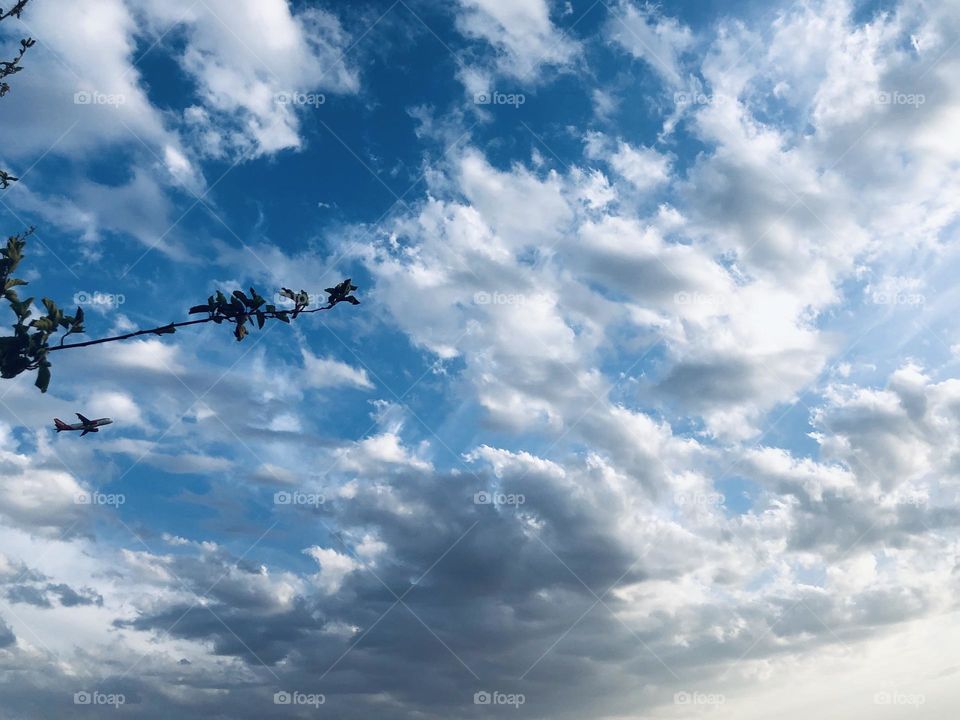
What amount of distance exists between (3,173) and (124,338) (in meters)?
6.84

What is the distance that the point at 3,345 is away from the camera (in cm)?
1057

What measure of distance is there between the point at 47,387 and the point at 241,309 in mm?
3243

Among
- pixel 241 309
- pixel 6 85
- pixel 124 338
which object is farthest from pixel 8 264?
pixel 6 85

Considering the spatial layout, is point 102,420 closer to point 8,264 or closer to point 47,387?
point 47,387

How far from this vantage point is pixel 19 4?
1367cm

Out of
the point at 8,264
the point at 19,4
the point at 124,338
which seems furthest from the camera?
the point at 19,4

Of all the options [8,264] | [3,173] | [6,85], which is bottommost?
[8,264]

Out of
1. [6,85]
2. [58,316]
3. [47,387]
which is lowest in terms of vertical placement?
[47,387]

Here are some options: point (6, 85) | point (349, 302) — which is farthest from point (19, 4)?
point (349, 302)

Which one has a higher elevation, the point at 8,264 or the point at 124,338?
the point at 8,264

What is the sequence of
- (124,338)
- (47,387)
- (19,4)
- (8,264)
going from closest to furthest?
(124,338) → (47,387) → (8,264) → (19,4)

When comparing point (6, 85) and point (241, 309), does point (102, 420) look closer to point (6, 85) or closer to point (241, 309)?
point (241, 309)

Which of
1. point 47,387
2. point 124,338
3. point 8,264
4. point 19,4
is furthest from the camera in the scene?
point 19,4

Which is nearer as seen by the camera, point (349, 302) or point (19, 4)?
point (349, 302)
